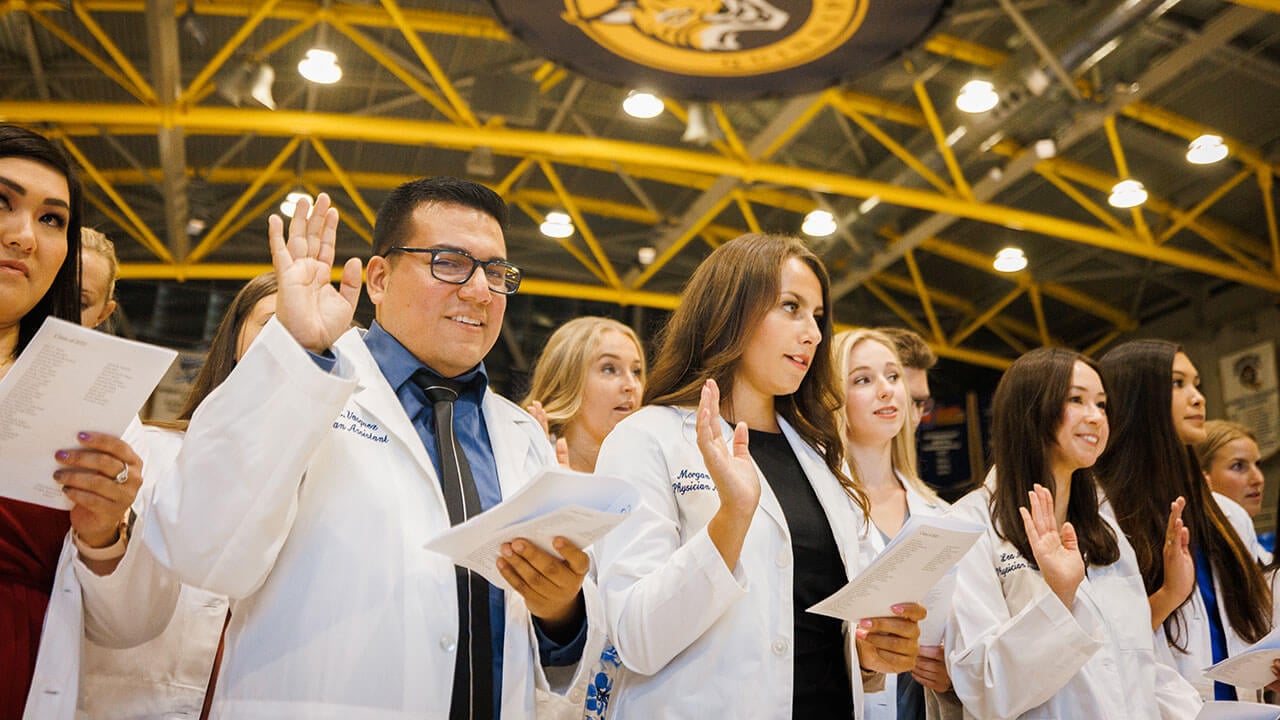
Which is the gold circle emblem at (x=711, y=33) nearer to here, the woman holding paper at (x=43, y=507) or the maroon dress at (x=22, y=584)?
the woman holding paper at (x=43, y=507)

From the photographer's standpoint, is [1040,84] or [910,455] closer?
[910,455]

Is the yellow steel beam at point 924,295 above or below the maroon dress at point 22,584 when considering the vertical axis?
above

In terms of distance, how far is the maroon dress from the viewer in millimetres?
2125

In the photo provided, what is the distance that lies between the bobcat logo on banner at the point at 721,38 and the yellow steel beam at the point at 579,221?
462cm

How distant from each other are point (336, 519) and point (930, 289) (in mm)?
13874

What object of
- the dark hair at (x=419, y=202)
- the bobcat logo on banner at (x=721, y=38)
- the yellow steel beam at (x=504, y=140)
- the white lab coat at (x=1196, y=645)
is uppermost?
the yellow steel beam at (x=504, y=140)

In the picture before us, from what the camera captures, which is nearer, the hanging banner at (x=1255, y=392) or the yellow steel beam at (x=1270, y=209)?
the yellow steel beam at (x=1270, y=209)

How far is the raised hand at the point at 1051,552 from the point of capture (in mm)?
3342

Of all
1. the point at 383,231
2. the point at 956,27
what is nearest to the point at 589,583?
the point at 383,231

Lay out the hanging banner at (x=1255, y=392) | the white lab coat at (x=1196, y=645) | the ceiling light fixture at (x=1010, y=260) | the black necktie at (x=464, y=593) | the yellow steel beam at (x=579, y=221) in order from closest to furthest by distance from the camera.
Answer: the black necktie at (x=464, y=593) < the white lab coat at (x=1196, y=645) < the yellow steel beam at (x=579, y=221) < the hanging banner at (x=1255, y=392) < the ceiling light fixture at (x=1010, y=260)

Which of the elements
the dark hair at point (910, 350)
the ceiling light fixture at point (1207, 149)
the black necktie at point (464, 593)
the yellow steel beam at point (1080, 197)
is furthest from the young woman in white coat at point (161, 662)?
the yellow steel beam at point (1080, 197)

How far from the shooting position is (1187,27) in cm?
898

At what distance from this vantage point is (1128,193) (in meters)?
10.4

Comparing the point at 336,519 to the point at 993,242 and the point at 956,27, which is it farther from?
the point at 993,242
